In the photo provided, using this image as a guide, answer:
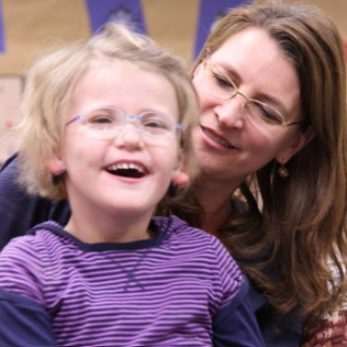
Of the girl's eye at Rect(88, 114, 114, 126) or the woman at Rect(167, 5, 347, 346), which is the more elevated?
the girl's eye at Rect(88, 114, 114, 126)

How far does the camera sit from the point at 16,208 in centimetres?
123

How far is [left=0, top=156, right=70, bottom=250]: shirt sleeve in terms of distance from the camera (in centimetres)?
122

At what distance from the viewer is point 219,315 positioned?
1036 millimetres

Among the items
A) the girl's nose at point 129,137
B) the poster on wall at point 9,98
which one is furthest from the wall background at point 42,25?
the girl's nose at point 129,137

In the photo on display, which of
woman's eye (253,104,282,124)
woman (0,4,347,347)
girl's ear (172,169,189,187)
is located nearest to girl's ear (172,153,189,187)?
girl's ear (172,169,189,187)

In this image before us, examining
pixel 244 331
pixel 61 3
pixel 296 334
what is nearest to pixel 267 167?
pixel 296 334

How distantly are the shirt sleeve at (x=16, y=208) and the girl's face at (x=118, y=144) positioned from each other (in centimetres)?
24

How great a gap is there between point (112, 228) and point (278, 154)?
23.3 inches

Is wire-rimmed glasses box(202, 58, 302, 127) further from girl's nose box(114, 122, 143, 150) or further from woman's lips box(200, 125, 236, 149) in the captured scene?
girl's nose box(114, 122, 143, 150)

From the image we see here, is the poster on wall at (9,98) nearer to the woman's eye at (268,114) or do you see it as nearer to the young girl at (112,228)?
the woman's eye at (268,114)

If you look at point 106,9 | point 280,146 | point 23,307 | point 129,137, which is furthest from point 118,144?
point 106,9

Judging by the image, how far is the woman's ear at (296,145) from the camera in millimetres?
1486

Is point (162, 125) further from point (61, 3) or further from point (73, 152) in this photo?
point (61, 3)

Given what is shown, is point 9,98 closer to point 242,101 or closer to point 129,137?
point 242,101
